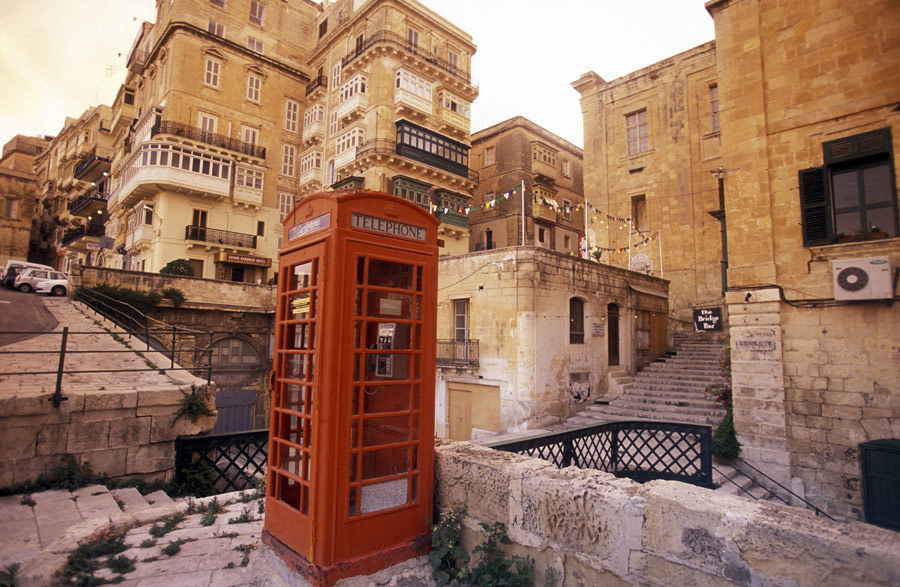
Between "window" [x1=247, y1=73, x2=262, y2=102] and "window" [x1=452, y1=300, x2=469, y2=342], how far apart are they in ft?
71.0

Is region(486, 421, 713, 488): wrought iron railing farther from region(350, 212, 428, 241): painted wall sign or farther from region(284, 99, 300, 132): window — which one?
region(284, 99, 300, 132): window

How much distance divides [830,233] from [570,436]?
6.97 meters

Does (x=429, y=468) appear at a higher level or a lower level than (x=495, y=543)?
higher

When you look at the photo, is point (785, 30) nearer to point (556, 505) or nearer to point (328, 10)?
point (556, 505)

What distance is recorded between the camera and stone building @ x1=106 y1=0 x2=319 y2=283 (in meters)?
24.0

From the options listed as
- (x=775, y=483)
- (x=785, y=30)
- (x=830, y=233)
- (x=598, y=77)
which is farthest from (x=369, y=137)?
(x=775, y=483)

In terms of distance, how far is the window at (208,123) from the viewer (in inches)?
1003

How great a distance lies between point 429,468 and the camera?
3.50 metres

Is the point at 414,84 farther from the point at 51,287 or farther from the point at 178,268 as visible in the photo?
the point at 51,287

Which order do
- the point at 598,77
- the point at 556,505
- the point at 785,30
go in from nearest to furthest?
the point at 556,505 < the point at 785,30 < the point at 598,77

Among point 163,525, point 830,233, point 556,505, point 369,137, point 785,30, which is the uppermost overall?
point 369,137

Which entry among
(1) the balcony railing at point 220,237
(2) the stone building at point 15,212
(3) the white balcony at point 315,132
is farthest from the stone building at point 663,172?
(2) the stone building at point 15,212

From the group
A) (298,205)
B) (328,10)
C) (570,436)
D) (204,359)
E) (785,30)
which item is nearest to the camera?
(298,205)

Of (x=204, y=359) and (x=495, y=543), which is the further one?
(x=204, y=359)
